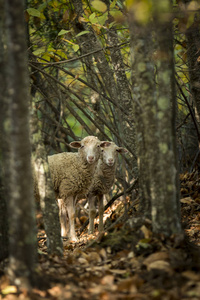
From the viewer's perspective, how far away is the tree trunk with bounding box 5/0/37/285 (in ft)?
9.09

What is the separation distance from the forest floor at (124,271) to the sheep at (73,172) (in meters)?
3.46

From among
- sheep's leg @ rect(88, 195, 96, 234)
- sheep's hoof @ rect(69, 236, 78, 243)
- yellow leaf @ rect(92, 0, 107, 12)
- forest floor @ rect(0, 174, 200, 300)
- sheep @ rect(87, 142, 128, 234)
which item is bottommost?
sheep's hoof @ rect(69, 236, 78, 243)

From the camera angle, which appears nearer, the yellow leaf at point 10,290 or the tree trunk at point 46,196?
the yellow leaf at point 10,290

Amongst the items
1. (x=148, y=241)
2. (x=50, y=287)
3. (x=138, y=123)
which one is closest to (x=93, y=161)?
(x=138, y=123)

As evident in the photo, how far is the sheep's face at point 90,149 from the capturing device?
7.47m

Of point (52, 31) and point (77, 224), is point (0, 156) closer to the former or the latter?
point (52, 31)

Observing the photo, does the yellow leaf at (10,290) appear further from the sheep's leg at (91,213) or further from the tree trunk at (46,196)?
the sheep's leg at (91,213)

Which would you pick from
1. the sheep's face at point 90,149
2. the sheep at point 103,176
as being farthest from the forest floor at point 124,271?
the sheep at point 103,176

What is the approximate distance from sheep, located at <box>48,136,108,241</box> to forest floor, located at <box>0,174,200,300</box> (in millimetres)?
3458

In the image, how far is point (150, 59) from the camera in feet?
12.8

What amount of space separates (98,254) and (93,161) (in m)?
3.62

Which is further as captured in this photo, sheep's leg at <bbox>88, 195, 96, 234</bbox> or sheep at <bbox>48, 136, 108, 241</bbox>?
sheep's leg at <bbox>88, 195, 96, 234</bbox>

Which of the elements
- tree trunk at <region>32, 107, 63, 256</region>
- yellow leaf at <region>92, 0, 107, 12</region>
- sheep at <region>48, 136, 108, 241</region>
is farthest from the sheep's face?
tree trunk at <region>32, 107, 63, 256</region>

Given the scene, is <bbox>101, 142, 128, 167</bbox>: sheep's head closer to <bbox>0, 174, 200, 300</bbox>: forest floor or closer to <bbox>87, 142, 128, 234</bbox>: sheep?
<bbox>87, 142, 128, 234</bbox>: sheep
